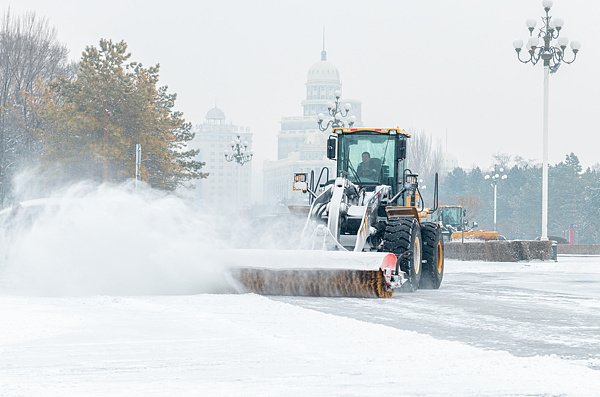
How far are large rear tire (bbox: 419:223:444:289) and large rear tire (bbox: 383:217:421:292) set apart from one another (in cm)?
56

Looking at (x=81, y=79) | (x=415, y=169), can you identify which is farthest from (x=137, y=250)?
(x=415, y=169)

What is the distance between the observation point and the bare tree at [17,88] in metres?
48.0

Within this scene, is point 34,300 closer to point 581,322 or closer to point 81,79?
point 581,322

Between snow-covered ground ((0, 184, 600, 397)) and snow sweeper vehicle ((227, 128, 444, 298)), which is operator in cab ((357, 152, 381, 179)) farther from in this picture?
snow-covered ground ((0, 184, 600, 397))

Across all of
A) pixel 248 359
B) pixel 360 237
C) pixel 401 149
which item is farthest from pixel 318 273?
pixel 248 359

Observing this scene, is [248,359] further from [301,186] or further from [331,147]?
[331,147]

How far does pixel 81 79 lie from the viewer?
44625mm

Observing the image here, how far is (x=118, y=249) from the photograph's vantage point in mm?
14961

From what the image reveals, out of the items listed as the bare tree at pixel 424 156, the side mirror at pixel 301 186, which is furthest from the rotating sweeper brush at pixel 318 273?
the bare tree at pixel 424 156

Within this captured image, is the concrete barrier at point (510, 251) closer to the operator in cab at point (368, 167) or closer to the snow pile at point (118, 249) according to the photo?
the operator in cab at point (368, 167)

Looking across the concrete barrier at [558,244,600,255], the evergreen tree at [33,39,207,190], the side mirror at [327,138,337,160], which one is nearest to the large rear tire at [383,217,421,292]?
the side mirror at [327,138,337,160]

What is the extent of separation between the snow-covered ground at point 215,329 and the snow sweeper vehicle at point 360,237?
45 cm

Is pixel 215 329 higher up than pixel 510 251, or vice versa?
pixel 215 329

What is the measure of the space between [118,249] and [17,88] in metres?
36.5
